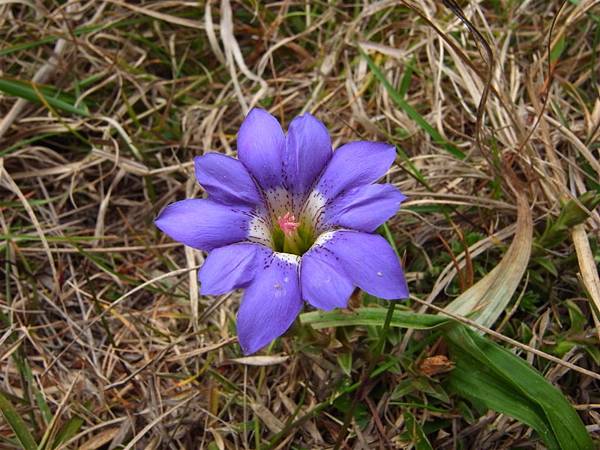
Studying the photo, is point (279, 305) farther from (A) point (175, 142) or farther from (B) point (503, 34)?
(B) point (503, 34)

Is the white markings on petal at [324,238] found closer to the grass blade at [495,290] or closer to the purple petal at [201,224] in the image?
the purple petal at [201,224]

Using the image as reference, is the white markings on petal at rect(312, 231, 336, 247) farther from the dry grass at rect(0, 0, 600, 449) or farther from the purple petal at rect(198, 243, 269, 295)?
the dry grass at rect(0, 0, 600, 449)

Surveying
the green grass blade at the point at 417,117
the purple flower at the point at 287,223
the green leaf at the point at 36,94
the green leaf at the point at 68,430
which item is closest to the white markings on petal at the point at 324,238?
the purple flower at the point at 287,223

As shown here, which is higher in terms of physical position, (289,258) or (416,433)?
(289,258)

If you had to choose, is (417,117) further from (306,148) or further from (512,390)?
(512,390)

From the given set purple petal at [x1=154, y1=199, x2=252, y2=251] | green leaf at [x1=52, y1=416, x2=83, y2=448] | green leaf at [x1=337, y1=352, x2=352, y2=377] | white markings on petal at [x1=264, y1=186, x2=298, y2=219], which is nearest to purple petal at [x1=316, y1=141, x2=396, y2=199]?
white markings on petal at [x1=264, y1=186, x2=298, y2=219]

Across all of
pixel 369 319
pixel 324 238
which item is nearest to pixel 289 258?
pixel 324 238

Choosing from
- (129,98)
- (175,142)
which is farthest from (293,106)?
(129,98)
